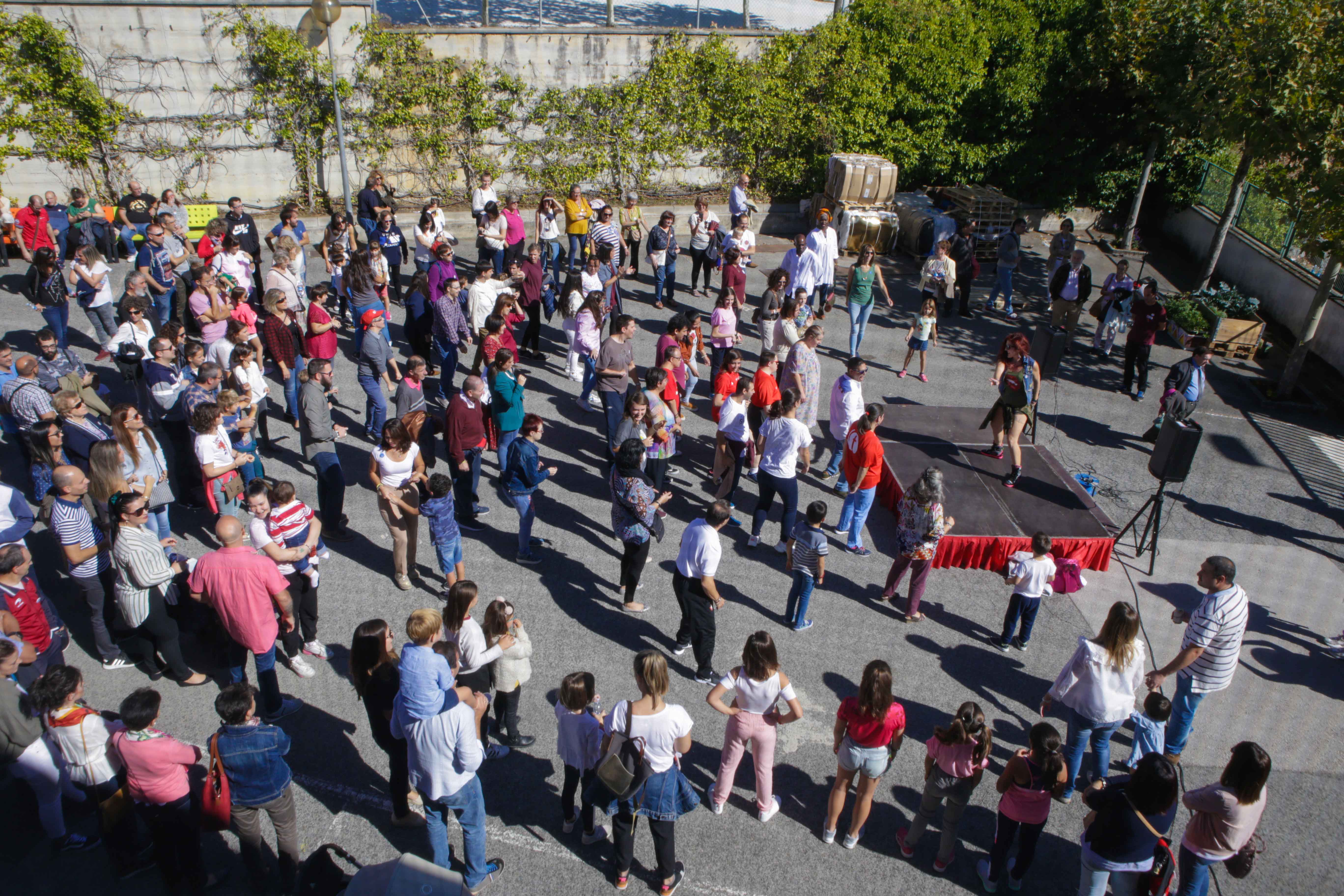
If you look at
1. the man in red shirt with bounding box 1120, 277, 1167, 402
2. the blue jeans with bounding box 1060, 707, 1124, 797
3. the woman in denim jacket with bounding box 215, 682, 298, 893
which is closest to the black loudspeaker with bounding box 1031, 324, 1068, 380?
the man in red shirt with bounding box 1120, 277, 1167, 402

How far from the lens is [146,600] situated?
5.95m

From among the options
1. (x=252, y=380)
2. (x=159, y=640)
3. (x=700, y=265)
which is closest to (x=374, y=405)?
(x=252, y=380)

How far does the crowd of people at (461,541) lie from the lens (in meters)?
4.89

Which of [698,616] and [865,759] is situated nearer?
[865,759]

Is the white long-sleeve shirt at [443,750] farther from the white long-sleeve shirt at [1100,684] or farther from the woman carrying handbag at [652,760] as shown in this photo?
the white long-sleeve shirt at [1100,684]

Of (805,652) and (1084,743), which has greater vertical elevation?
(1084,743)

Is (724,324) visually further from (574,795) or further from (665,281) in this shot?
(574,795)

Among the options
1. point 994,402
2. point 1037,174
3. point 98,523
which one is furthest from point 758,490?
point 1037,174

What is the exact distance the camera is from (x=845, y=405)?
9109mm

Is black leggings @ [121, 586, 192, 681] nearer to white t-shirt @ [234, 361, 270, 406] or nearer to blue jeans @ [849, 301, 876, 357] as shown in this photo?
white t-shirt @ [234, 361, 270, 406]

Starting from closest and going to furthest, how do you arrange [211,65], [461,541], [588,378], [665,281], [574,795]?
1. [574,795]
2. [461,541]
3. [588,378]
4. [665,281]
5. [211,65]

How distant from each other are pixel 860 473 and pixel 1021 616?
1.84m

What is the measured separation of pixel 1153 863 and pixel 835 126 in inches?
621

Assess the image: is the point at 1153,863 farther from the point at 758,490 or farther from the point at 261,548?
the point at 261,548
